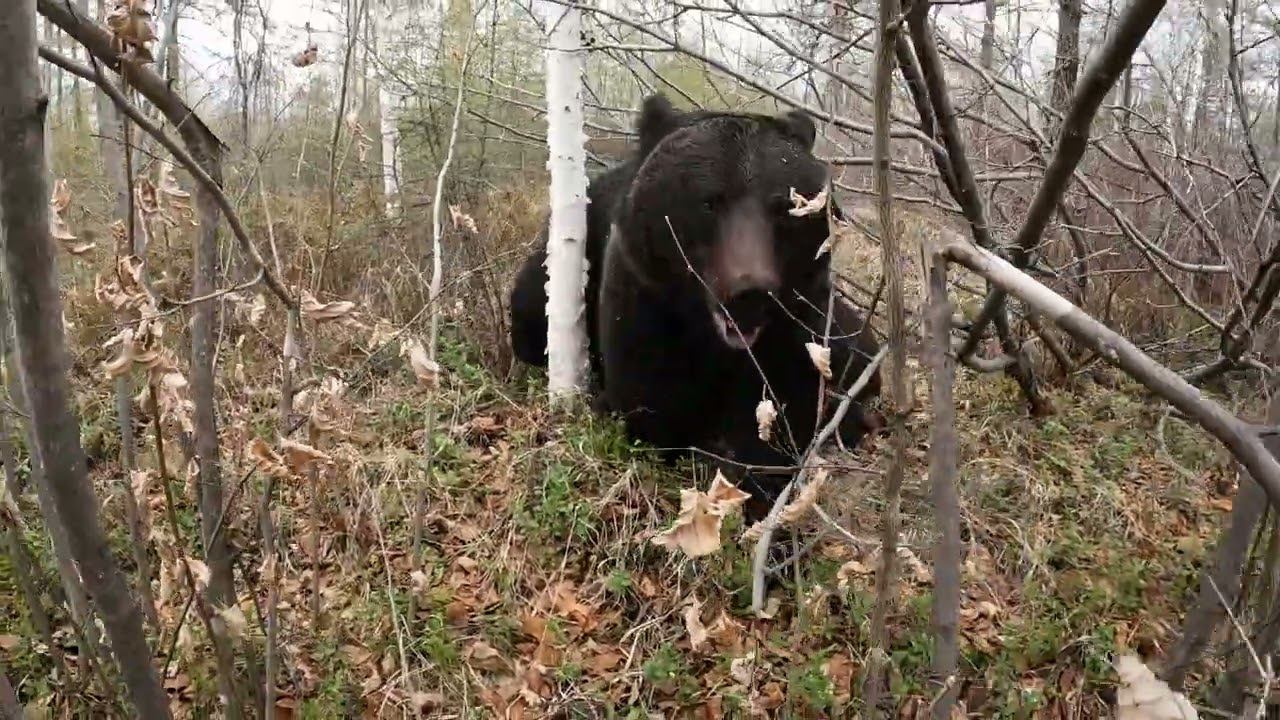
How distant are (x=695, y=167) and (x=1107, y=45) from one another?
1868 millimetres

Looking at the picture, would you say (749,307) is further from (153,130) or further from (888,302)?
(153,130)

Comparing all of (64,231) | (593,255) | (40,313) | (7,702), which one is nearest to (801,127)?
(593,255)

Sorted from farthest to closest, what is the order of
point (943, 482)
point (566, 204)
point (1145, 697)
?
point (566, 204)
point (943, 482)
point (1145, 697)

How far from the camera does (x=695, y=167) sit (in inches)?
130

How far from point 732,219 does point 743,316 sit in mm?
372

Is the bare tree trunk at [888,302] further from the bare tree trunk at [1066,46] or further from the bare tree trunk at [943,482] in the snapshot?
the bare tree trunk at [1066,46]

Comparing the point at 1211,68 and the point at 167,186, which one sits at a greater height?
the point at 1211,68

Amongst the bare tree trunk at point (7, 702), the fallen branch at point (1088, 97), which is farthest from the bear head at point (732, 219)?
the bare tree trunk at point (7, 702)

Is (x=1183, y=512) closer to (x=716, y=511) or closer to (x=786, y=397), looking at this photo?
(x=786, y=397)

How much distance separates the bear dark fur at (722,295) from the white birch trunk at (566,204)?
317mm

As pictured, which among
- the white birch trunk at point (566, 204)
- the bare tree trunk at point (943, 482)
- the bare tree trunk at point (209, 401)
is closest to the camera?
the bare tree trunk at point (943, 482)

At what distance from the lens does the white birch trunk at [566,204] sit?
4.13 meters

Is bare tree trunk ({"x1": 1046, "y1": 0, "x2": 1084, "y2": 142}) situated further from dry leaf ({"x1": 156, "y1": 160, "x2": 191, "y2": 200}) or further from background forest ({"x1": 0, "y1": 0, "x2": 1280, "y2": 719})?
dry leaf ({"x1": 156, "y1": 160, "x2": 191, "y2": 200})

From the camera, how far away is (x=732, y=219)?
3227mm
